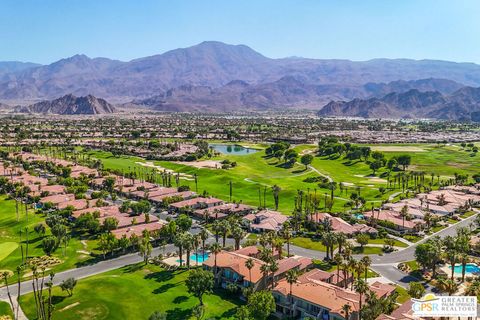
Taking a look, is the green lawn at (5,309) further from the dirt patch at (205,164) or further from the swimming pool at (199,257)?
the dirt patch at (205,164)

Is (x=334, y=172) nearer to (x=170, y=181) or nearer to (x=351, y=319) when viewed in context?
(x=170, y=181)

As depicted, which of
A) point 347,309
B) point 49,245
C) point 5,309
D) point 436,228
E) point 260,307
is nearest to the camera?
point 347,309

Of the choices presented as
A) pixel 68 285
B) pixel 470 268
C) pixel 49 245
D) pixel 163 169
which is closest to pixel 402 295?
pixel 470 268

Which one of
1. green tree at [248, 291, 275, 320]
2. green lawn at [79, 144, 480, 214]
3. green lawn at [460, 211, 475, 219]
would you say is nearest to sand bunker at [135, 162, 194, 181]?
green lawn at [79, 144, 480, 214]

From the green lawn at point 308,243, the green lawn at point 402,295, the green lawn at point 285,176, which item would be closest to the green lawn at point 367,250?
the green lawn at point 308,243

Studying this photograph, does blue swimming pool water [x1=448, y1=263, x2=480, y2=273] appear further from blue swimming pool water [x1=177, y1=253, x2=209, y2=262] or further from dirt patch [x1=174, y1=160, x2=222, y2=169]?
dirt patch [x1=174, y1=160, x2=222, y2=169]

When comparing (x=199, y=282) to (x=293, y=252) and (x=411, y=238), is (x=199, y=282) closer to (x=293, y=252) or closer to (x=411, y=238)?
(x=293, y=252)
